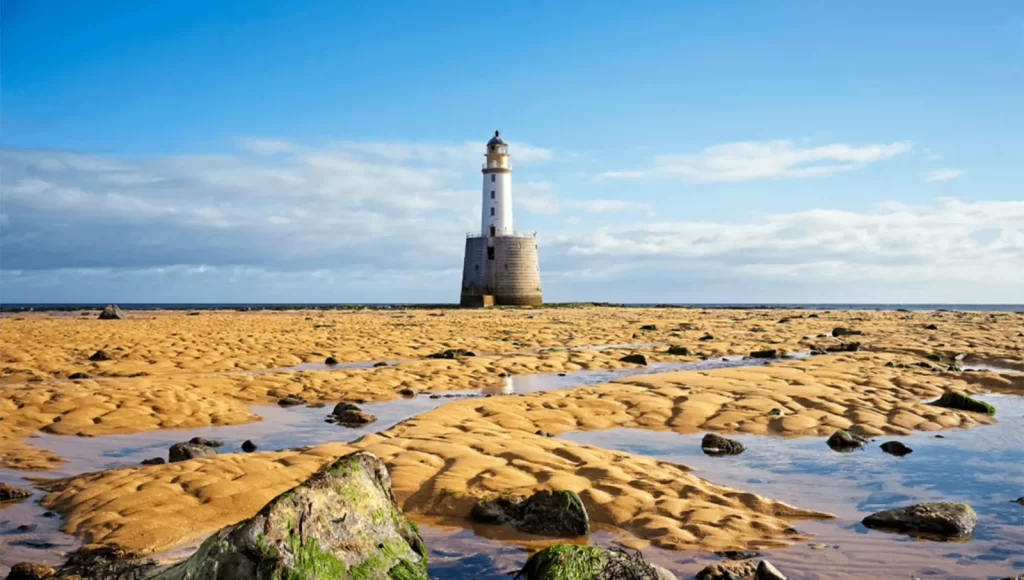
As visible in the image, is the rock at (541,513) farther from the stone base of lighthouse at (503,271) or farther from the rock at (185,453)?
the stone base of lighthouse at (503,271)

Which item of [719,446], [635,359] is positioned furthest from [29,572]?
[635,359]

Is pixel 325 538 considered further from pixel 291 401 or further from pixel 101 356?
pixel 101 356

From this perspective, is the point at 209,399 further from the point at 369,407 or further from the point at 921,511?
the point at 921,511

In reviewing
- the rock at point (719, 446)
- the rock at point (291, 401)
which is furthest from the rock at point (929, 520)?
the rock at point (291, 401)

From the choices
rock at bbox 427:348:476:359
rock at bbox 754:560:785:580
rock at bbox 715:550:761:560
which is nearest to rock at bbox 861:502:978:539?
rock at bbox 715:550:761:560

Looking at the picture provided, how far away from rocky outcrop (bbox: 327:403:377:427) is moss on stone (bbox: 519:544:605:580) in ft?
22.0

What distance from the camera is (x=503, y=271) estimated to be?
58000 mm

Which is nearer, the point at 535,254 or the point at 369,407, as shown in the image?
the point at 369,407

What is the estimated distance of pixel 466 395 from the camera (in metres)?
13.8

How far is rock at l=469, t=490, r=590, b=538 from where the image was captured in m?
6.37

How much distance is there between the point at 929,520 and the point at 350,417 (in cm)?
794

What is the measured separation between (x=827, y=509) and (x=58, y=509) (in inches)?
289

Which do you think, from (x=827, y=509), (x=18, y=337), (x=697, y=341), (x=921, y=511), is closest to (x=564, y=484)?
(x=827, y=509)

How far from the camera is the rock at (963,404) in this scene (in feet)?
40.0
